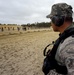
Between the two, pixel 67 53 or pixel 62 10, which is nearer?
pixel 67 53

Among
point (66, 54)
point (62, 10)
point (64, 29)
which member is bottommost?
point (66, 54)

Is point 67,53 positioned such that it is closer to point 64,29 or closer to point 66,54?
point 66,54

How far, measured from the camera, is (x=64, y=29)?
2.16 metres

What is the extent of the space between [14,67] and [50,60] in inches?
242

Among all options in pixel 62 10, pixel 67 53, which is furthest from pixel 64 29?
pixel 67 53

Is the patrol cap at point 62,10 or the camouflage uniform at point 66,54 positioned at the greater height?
the patrol cap at point 62,10

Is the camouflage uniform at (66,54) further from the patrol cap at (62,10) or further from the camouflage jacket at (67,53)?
the patrol cap at (62,10)

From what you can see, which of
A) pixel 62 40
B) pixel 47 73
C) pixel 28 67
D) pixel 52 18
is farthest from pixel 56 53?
pixel 28 67

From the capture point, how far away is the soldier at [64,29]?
1.78m

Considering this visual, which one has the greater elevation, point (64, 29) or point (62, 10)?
point (62, 10)

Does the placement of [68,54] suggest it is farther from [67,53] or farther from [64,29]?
[64,29]

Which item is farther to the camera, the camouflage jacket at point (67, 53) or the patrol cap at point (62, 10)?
the patrol cap at point (62, 10)

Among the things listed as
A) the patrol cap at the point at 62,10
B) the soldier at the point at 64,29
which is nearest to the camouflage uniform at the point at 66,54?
the soldier at the point at 64,29

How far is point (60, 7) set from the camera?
7.24 ft
